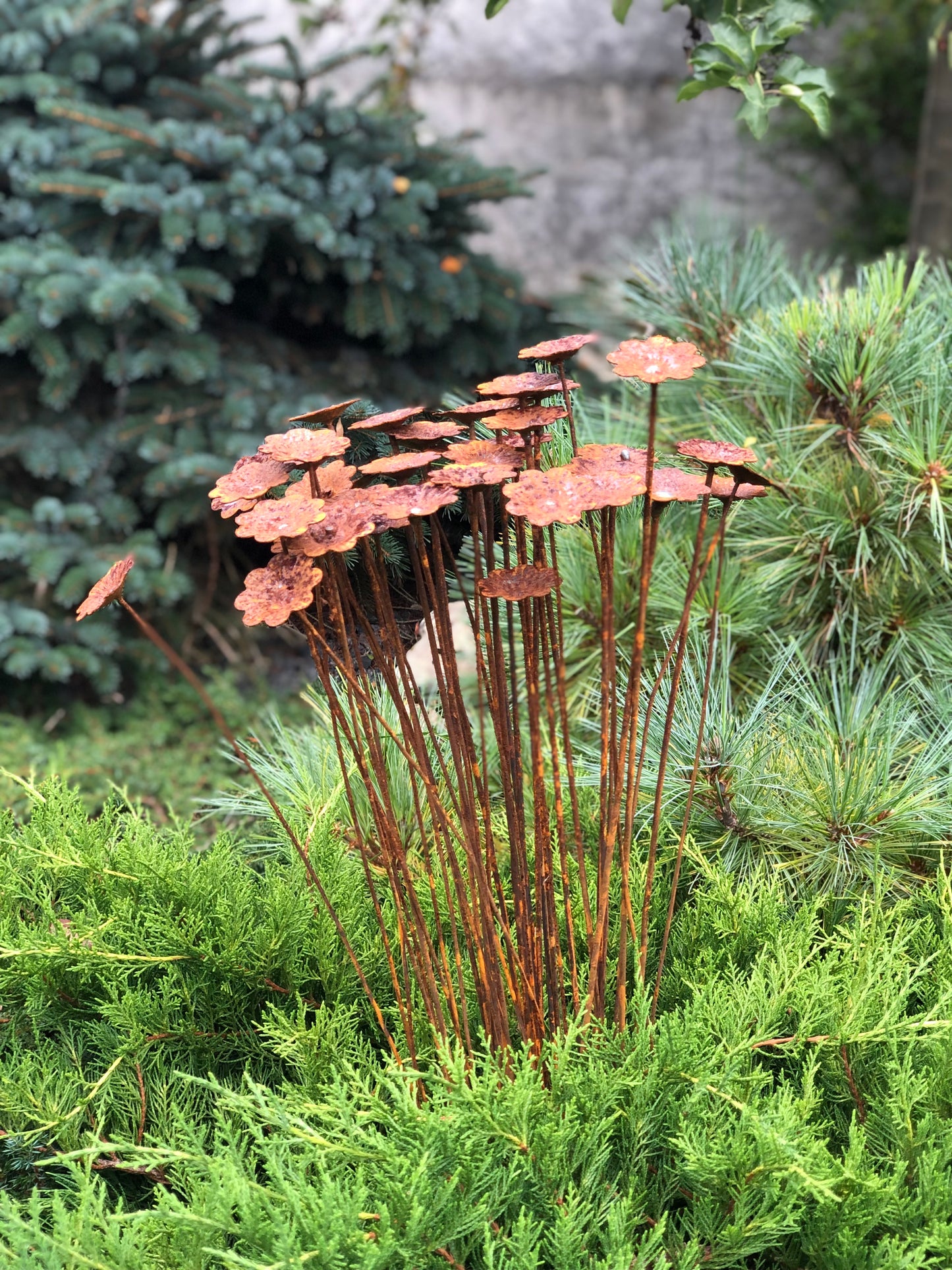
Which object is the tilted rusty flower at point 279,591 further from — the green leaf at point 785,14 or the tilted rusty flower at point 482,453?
the green leaf at point 785,14

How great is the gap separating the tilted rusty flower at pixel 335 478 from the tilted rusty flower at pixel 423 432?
2.0 inches

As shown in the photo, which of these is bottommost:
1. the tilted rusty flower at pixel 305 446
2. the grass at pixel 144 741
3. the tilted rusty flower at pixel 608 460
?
the grass at pixel 144 741

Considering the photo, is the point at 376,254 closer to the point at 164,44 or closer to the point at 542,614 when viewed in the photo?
the point at 164,44

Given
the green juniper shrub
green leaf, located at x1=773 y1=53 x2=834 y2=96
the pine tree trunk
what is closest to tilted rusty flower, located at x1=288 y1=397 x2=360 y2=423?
the green juniper shrub

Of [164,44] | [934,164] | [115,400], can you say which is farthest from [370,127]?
[934,164]

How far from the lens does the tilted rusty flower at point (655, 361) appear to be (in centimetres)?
78

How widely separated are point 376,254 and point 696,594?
140 cm

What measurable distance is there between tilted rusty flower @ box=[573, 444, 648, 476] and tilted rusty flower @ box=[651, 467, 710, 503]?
0.02m

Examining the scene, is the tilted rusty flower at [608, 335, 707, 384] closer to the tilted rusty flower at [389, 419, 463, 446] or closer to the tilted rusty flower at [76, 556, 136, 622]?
the tilted rusty flower at [389, 419, 463, 446]

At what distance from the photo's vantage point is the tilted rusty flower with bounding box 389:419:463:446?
2.92 ft

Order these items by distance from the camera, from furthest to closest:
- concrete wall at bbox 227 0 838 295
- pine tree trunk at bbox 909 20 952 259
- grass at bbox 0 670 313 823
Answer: concrete wall at bbox 227 0 838 295 < pine tree trunk at bbox 909 20 952 259 < grass at bbox 0 670 313 823

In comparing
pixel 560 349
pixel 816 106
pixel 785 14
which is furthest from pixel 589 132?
pixel 560 349

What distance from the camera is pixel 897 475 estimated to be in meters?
1.43

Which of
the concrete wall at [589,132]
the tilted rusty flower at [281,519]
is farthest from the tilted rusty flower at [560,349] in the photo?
the concrete wall at [589,132]
